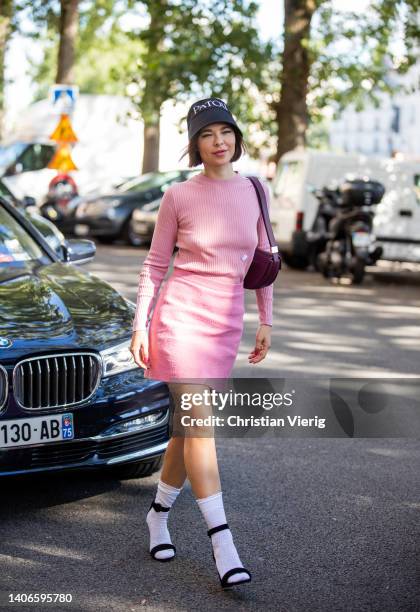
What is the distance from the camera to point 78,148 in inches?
1320

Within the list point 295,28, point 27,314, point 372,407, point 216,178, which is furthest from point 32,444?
point 295,28

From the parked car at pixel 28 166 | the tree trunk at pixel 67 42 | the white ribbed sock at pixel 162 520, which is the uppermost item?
the tree trunk at pixel 67 42

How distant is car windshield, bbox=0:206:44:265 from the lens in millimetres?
Answer: 6852

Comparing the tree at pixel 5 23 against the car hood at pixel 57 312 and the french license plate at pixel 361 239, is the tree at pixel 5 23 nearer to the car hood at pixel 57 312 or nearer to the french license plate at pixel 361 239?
the french license plate at pixel 361 239

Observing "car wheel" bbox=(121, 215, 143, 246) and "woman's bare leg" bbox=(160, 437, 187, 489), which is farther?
"car wheel" bbox=(121, 215, 143, 246)

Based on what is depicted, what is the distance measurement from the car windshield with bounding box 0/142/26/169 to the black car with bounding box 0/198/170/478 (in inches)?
964

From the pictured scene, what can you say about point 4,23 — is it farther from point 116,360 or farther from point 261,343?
point 261,343

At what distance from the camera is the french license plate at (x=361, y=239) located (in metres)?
16.3

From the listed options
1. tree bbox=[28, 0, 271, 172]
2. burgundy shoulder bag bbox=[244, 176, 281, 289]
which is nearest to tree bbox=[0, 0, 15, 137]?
tree bbox=[28, 0, 271, 172]

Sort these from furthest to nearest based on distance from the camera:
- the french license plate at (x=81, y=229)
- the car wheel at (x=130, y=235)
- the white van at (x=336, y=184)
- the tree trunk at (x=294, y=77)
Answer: the french license plate at (x=81, y=229)
the tree trunk at (x=294, y=77)
the car wheel at (x=130, y=235)
the white van at (x=336, y=184)

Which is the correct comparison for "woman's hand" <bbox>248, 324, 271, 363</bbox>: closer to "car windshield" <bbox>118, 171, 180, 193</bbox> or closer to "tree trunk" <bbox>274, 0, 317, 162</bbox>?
"tree trunk" <bbox>274, 0, 317, 162</bbox>

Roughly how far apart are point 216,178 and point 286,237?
14537mm

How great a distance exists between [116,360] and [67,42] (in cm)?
2503

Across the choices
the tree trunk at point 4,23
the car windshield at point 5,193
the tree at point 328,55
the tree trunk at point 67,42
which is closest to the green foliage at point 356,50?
the tree at point 328,55
